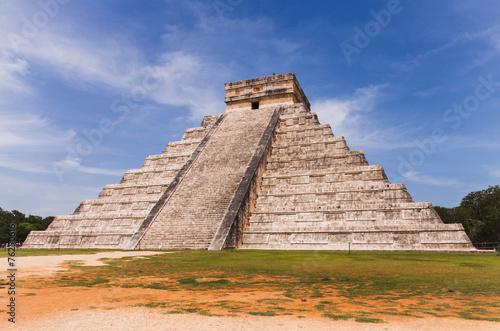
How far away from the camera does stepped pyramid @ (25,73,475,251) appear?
539 inches

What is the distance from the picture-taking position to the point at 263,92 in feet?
80.7

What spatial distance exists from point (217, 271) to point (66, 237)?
12.3m

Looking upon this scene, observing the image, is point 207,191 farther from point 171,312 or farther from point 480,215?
point 480,215

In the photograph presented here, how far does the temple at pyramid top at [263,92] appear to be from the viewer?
24.1m

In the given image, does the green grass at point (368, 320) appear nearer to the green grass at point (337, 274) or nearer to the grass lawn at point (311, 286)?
the grass lawn at point (311, 286)

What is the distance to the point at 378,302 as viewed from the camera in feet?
15.7

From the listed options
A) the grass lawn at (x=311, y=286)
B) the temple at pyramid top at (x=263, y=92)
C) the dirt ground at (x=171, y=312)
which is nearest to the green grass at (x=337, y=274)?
the grass lawn at (x=311, y=286)

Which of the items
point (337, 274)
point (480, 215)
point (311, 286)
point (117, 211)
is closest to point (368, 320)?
point (311, 286)

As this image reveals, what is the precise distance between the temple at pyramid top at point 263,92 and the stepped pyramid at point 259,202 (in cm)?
213

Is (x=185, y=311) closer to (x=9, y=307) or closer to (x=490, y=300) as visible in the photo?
(x=9, y=307)

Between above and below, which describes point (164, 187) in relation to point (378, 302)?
above

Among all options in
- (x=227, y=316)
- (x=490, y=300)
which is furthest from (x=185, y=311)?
(x=490, y=300)

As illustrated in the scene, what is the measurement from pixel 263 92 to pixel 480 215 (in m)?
23.7

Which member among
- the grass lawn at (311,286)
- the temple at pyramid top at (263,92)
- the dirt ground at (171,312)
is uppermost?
the temple at pyramid top at (263,92)
